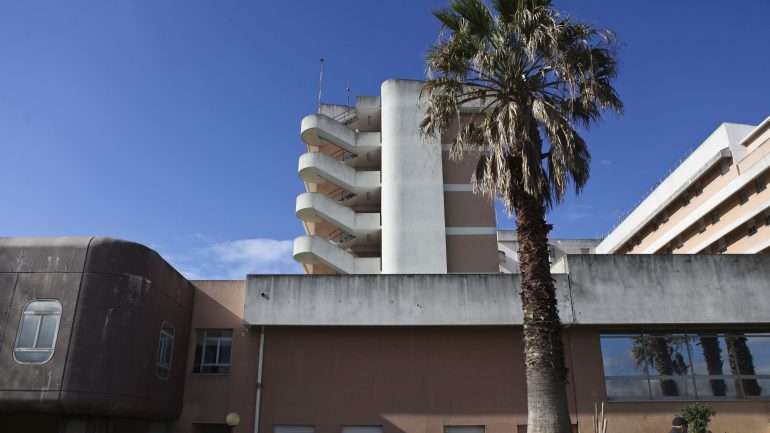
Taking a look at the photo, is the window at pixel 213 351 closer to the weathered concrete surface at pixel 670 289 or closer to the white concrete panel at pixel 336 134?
the weathered concrete surface at pixel 670 289

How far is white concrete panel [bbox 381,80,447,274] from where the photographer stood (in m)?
36.5

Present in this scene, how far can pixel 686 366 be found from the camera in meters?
19.8

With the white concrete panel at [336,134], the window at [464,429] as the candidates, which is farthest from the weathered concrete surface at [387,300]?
the white concrete panel at [336,134]

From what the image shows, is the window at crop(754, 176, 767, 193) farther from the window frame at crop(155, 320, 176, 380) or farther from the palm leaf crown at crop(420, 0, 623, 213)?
the window frame at crop(155, 320, 176, 380)

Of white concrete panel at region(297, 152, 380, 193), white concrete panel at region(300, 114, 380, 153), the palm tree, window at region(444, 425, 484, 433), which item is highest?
white concrete panel at region(300, 114, 380, 153)

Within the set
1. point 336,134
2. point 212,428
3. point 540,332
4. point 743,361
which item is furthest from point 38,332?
point 336,134

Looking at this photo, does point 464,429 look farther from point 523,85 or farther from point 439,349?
point 523,85

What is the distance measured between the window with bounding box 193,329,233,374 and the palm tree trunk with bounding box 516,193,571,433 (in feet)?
34.3

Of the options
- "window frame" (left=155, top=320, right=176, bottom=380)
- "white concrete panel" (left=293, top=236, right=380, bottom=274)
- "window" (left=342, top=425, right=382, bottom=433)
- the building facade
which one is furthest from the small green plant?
"white concrete panel" (left=293, top=236, right=380, bottom=274)

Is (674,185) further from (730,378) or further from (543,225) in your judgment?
(543,225)

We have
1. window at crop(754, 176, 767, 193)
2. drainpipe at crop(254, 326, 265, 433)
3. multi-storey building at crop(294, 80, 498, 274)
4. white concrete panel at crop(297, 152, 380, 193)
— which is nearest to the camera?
drainpipe at crop(254, 326, 265, 433)

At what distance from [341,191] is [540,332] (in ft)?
92.1

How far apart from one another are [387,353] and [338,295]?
2.36 m

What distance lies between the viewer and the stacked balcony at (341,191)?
→ 121 feet
